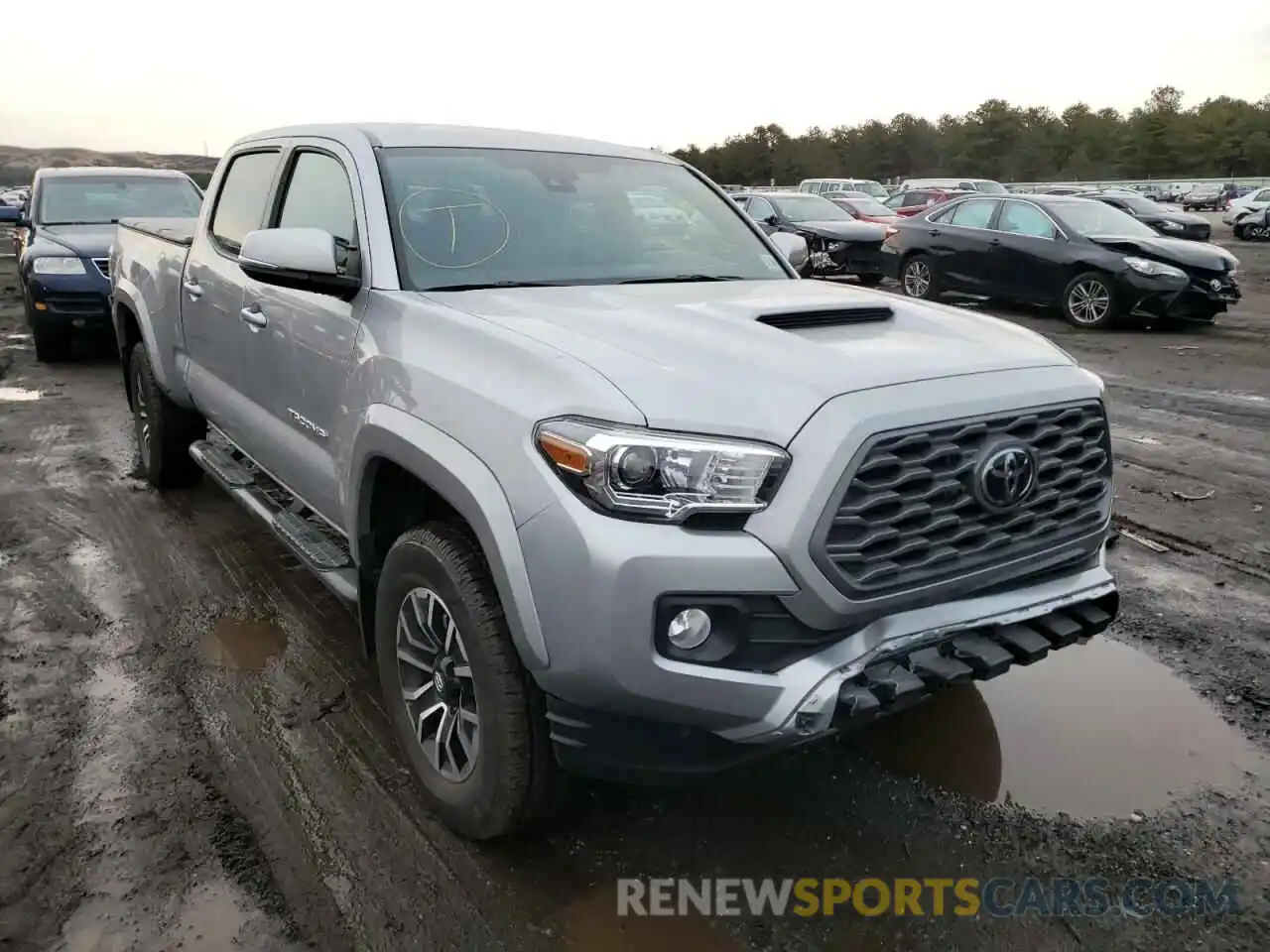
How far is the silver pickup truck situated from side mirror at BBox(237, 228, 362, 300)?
0.04 feet

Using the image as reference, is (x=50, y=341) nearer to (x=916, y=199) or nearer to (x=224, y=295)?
(x=224, y=295)

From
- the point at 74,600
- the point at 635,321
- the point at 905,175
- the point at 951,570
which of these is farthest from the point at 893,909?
the point at 905,175

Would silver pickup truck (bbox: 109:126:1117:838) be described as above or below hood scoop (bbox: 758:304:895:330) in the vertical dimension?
below

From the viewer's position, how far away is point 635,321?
8.97 feet

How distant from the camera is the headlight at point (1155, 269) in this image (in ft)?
39.2

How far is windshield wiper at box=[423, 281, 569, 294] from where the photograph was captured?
3.15 m

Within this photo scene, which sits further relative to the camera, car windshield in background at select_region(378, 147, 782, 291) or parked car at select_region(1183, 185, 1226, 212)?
parked car at select_region(1183, 185, 1226, 212)

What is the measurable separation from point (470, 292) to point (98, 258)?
8505mm

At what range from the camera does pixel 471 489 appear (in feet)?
7.91

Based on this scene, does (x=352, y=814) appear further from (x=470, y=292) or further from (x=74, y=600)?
(x=74, y=600)

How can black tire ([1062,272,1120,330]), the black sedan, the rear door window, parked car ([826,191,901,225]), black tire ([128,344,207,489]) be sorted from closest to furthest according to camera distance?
black tire ([128,344,207,489])
the black sedan
black tire ([1062,272,1120,330])
the rear door window
parked car ([826,191,901,225])

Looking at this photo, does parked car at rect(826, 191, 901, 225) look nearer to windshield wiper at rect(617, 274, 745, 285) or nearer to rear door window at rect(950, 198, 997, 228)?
rear door window at rect(950, 198, 997, 228)

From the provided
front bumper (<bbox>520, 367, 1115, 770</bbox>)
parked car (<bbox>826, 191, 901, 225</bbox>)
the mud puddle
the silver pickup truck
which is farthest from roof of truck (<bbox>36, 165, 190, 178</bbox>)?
parked car (<bbox>826, 191, 901, 225</bbox>)

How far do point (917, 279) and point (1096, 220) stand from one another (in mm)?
2646
